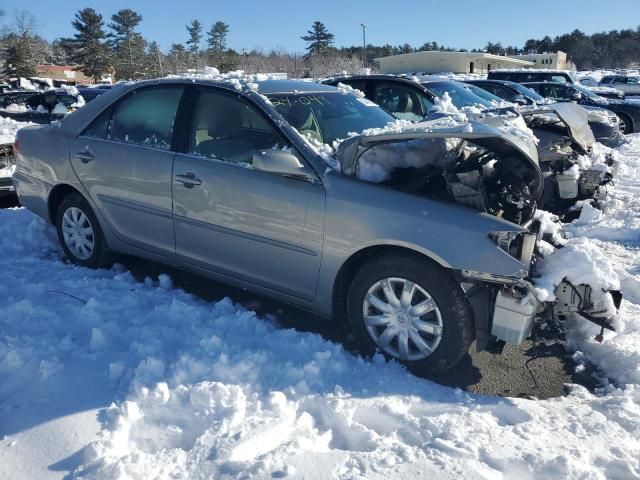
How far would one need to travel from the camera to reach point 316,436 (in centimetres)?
251

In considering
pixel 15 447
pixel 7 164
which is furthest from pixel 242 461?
pixel 7 164

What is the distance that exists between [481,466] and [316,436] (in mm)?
753

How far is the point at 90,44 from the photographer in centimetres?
5181

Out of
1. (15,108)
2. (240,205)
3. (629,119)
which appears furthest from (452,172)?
(15,108)

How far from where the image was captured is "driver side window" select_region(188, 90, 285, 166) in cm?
353

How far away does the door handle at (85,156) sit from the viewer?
4.26m

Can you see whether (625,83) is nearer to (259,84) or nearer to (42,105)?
(42,105)

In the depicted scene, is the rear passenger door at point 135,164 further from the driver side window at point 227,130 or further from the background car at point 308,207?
the driver side window at point 227,130

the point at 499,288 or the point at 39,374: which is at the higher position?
the point at 499,288

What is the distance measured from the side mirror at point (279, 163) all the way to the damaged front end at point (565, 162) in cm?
361

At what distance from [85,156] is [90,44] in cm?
5501

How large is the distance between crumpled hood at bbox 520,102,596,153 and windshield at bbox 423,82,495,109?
7.16 feet

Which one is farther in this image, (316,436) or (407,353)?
(407,353)

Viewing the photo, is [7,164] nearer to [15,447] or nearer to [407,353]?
[15,447]
